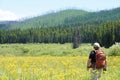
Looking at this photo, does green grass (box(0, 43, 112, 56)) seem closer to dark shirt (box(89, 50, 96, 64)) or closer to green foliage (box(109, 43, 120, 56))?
green foliage (box(109, 43, 120, 56))

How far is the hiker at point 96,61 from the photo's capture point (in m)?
14.6

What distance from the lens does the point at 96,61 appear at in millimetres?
14766

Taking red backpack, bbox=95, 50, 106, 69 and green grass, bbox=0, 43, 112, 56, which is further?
green grass, bbox=0, 43, 112, 56

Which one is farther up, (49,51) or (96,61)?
(96,61)

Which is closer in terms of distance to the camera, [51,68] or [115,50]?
[51,68]

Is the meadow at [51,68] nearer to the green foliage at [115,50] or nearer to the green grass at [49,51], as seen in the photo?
the green grass at [49,51]

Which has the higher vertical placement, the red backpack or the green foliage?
the red backpack

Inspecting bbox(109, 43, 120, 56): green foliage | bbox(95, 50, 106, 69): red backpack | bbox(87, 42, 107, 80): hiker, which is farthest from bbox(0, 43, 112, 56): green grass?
bbox(95, 50, 106, 69): red backpack

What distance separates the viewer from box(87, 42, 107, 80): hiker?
1465 cm

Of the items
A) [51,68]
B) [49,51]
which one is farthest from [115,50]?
[51,68]

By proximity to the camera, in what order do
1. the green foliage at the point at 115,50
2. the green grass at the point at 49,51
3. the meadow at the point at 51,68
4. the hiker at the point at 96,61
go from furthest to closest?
the green grass at the point at 49,51 → the green foliage at the point at 115,50 → the meadow at the point at 51,68 → the hiker at the point at 96,61

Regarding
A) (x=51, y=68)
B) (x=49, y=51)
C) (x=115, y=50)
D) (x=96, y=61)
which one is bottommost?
(x=49, y=51)

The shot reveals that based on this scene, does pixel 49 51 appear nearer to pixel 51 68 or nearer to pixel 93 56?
pixel 51 68

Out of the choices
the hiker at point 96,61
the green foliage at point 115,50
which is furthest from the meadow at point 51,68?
the green foliage at point 115,50
